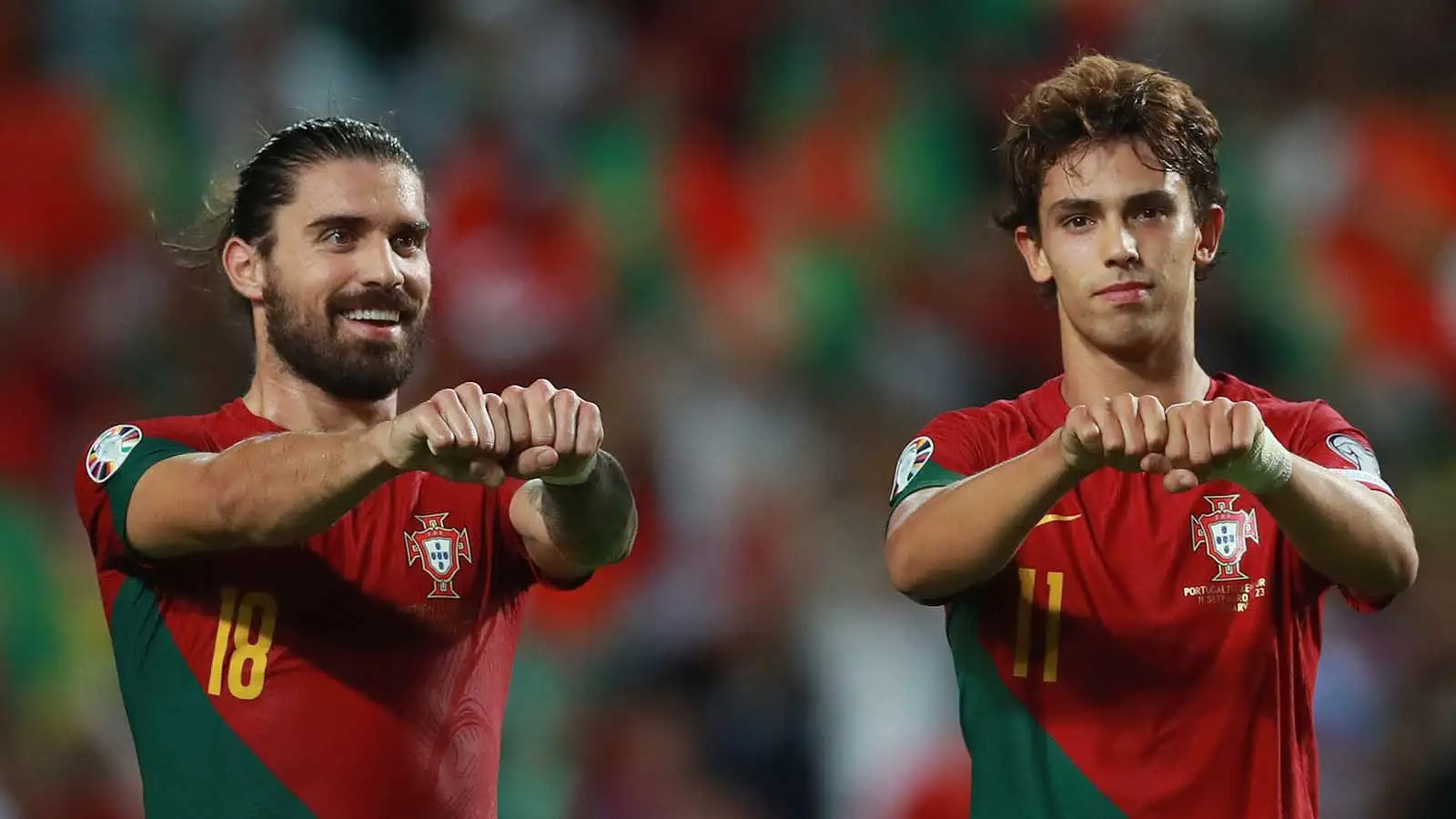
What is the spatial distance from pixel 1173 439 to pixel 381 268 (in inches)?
65.9

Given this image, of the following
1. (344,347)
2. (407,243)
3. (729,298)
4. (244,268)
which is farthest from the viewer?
(729,298)

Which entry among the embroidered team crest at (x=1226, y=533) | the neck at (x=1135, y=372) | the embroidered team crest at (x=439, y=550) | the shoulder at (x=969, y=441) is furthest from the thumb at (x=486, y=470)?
the embroidered team crest at (x=1226, y=533)

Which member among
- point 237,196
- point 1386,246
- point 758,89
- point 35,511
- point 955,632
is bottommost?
point 955,632

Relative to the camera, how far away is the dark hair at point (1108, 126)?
3250mm

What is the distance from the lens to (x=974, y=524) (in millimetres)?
2828

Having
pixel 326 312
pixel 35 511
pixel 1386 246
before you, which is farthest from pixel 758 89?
pixel 326 312

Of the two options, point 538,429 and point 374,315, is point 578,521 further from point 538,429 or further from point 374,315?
point 374,315

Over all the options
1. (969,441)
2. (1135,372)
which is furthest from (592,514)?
(1135,372)

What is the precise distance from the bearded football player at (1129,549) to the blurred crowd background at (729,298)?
221 centimetres

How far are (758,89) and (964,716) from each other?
419 centimetres

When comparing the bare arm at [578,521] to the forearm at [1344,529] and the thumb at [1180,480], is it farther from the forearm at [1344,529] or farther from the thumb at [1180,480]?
the forearm at [1344,529]

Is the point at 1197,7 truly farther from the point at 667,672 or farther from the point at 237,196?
the point at 237,196

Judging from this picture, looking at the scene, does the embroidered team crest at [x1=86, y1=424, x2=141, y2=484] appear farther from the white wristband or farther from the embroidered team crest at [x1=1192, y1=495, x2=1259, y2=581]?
→ the embroidered team crest at [x1=1192, y1=495, x2=1259, y2=581]

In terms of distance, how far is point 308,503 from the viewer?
287 cm
